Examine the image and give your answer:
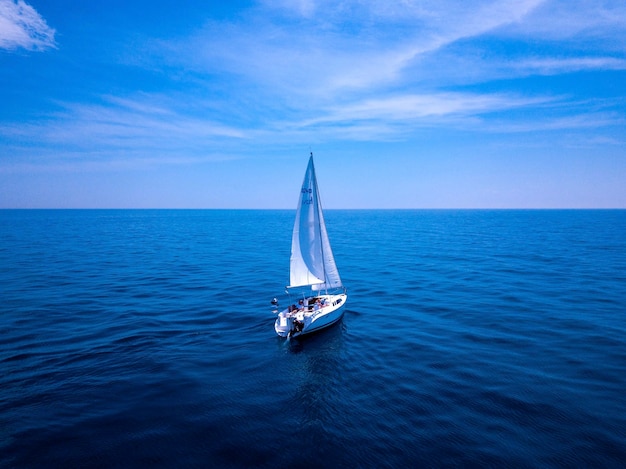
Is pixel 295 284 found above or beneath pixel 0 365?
above

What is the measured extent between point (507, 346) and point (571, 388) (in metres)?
6.66

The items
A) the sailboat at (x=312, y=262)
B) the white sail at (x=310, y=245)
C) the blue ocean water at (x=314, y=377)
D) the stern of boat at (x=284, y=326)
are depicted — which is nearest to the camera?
the blue ocean water at (x=314, y=377)

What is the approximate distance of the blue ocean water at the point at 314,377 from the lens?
17594 mm

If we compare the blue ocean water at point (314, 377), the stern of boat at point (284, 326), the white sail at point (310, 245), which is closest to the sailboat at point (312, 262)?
the white sail at point (310, 245)

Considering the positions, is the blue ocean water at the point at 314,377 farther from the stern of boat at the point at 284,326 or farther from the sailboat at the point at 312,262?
the sailboat at the point at 312,262

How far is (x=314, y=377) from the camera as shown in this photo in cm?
2528

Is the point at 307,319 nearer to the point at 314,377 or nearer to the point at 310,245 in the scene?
the point at 314,377

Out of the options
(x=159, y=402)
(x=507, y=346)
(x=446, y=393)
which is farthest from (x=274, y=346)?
(x=507, y=346)

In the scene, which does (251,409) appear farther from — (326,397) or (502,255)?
(502,255)

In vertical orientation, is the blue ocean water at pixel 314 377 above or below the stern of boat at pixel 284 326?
below

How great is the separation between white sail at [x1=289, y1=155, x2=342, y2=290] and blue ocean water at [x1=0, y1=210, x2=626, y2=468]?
18.0 feet

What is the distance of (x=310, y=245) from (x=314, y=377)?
1501 centimetres

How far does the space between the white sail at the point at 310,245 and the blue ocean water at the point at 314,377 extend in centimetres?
549

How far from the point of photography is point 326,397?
2250 centimetres
